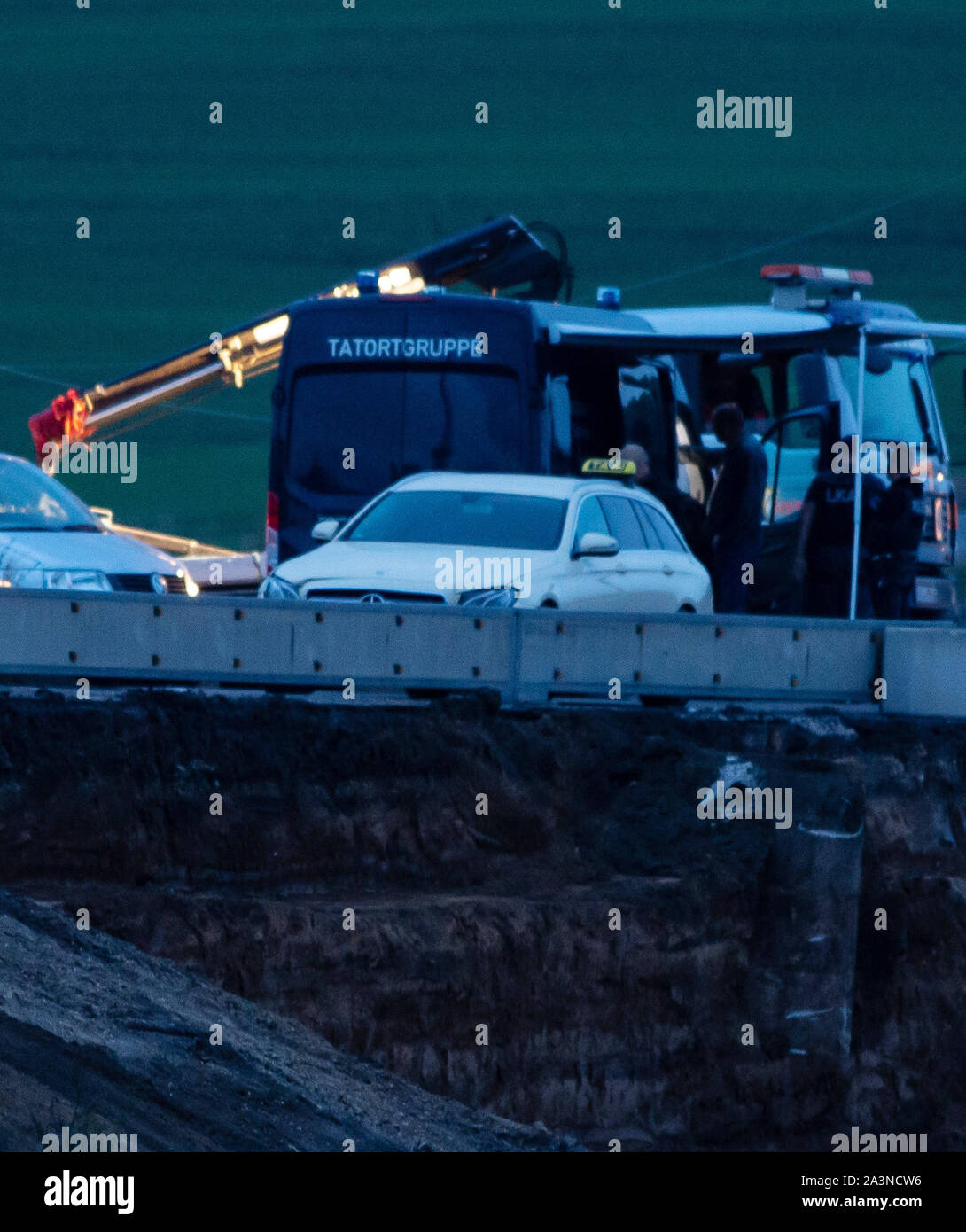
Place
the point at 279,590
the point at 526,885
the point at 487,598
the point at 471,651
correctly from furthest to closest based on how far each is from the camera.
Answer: the point at 279,590
the point at 487,598
the point at 471,651
the point at 526,885

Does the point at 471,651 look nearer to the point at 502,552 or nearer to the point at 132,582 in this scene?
the point at 502,552

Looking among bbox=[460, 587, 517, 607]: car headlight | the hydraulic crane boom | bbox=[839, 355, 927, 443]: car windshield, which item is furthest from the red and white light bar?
bbox=[460, 587, 517, 607]: car headlight

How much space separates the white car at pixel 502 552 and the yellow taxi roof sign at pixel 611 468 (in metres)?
0.19

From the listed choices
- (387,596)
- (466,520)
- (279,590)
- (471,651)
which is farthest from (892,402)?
(471,651)

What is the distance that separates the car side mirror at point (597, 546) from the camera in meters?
14.3

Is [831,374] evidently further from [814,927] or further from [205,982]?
[205,982]

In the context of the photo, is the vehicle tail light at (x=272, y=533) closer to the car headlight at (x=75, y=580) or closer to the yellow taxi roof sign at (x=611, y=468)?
the yellow taxi roof sign at (x=611, y=468)

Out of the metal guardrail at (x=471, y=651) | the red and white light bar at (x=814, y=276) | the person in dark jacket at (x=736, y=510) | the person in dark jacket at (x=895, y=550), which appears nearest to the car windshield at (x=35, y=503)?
the metal guardrail at (x=471, y=651)

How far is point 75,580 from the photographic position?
13.6 meters

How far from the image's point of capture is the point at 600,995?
11695 millimetres

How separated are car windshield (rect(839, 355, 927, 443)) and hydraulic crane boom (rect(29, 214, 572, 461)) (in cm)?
298

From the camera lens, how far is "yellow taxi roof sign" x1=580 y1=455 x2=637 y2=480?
53.4 ft

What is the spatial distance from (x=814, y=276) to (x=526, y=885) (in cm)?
1049

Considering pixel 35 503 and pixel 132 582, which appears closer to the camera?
pixel 132 582
